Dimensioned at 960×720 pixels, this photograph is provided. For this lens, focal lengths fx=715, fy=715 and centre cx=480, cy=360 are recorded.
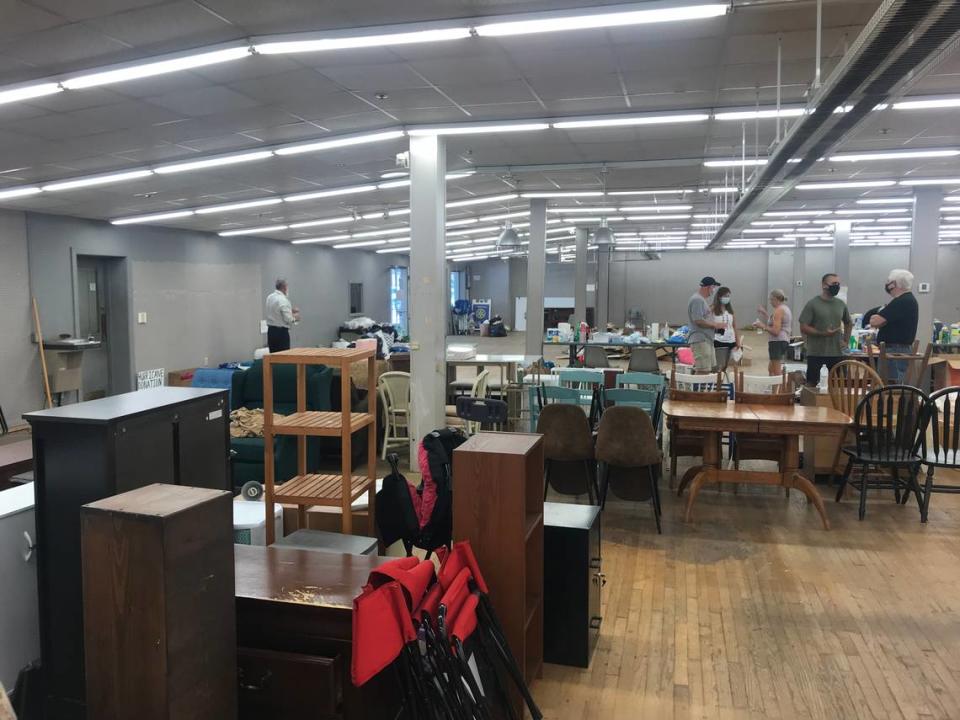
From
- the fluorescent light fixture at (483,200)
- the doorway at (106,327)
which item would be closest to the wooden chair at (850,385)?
the fluorescent light fixture at (483,200)

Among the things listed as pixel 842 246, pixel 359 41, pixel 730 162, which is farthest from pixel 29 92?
pixel 842 246

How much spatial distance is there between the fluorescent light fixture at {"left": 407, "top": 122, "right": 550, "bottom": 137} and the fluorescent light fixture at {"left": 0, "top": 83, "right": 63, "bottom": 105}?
9.13 feet

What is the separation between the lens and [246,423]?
5523 mm

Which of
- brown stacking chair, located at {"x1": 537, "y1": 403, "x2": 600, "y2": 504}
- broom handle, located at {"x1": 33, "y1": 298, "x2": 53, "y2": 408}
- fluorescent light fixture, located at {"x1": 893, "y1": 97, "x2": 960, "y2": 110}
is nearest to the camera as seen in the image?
brown stacking chair, located at {"x1": 537, "y1": 403, "x2": 600, "y2": 504}

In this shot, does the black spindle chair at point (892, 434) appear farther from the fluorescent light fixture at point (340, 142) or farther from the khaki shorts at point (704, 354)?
the fluorescent light fixture at point (340, 142)

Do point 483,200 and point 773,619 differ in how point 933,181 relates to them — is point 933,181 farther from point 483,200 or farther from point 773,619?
point 773,619

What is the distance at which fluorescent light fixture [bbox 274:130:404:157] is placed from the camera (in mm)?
6320

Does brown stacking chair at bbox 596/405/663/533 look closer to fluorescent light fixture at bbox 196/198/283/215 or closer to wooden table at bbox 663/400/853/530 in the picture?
wooden table at bbox 663/400/853/530

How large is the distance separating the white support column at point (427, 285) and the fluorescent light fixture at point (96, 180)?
280cm

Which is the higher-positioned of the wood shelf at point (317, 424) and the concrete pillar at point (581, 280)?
the concrete pillar at point (581, 280)

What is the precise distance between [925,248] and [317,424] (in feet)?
32.7

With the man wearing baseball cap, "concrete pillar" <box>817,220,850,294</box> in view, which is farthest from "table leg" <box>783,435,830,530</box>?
"concrete pillar" <box>817,220,850,294</box>

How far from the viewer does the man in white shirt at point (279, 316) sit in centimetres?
970

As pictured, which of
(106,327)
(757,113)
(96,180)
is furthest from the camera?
(106,327)
